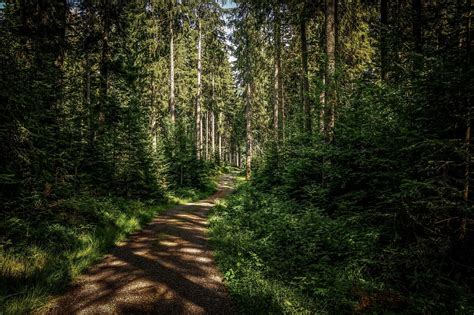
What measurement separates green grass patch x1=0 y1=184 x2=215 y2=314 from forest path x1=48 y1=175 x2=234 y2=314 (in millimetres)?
316

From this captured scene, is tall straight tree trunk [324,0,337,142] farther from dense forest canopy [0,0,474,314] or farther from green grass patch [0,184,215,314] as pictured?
green grass patch [0,184,215,314]

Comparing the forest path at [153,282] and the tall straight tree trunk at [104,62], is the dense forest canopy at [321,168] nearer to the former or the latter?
the tall straight tree trunk at [104,62]

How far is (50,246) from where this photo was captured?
647 centimetres

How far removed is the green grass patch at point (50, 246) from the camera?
4.65 m

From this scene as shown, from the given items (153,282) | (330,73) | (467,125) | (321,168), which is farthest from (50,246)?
(330,73)

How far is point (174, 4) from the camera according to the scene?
20.9 m

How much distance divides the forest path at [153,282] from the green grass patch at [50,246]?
32 centimetres

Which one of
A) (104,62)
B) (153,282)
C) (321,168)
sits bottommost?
(153,282)

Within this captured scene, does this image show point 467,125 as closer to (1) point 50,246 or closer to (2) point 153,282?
(2) point 153,282

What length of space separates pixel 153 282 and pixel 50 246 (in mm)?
2895

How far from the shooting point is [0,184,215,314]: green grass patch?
4.65m

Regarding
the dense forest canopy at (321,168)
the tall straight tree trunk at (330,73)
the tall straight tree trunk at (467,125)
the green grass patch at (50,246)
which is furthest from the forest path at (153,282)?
the tall straight tree trunk at (330,73)

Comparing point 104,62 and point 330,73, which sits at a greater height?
point 104,62

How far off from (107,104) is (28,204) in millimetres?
7088
